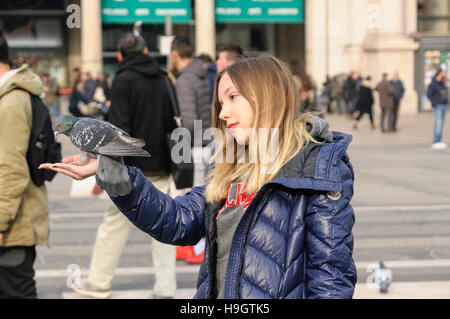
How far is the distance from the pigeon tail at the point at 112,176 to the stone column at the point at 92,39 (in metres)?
35.6

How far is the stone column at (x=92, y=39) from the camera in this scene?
37781 millimetres

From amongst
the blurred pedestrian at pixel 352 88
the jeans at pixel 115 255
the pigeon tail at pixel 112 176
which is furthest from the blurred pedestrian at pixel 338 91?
the pigeon tail at pixel 112 176

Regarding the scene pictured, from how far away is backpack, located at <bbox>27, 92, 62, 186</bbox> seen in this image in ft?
17.3

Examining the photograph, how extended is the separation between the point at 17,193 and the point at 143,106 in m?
1.92

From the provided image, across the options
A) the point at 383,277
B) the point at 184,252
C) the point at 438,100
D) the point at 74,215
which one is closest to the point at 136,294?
the point at 184,252

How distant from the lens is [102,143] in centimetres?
249

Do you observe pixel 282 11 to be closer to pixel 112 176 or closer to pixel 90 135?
pixel 112 176

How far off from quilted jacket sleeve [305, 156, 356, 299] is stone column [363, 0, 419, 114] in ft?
106

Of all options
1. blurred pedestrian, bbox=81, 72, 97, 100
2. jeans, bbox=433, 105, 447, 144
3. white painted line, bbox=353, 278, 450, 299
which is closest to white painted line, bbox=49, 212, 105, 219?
white painted line, bbox=353, 278, 450, 299

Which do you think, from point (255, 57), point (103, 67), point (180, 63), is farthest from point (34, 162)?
point (103, 67)

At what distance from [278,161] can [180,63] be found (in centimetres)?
597

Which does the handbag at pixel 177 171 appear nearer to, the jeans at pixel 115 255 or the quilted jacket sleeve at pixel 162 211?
the jeans at pixel 115 255

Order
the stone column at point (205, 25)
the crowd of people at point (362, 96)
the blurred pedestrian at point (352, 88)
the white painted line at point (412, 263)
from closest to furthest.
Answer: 1. the white painted line at point (412, 263)
2. the crowd of people at point (362, 96)
3. the blurred pedestrian at point (352, 88)
4. the stone column at point (205, 25)
